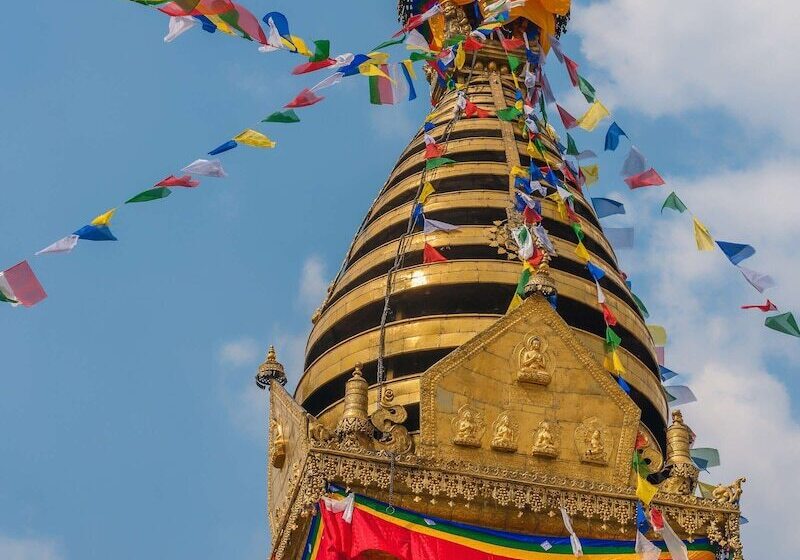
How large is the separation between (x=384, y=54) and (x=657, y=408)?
6.90 m

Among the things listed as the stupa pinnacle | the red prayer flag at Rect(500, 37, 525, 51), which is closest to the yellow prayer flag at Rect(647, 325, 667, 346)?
the stupa pinnacle

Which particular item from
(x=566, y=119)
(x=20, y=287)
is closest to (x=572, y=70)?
(x=566, y=119)

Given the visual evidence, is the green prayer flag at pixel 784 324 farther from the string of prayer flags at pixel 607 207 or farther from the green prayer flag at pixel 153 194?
the green prayer flag at pixel 153 194

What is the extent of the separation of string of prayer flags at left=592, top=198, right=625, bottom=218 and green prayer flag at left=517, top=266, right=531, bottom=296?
10.7ft

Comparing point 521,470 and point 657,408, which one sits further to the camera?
point 657,408

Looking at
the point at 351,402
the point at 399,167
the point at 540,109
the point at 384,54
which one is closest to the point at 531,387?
the point at 351,402

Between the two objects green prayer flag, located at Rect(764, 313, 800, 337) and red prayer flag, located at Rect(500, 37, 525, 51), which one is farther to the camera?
red prayer flag, located at Rect(500, 37, 525, 51)

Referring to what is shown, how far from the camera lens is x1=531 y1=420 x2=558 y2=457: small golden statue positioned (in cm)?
1927

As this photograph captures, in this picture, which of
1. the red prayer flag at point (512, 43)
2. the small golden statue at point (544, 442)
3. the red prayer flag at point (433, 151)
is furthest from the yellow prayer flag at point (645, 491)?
the red prayer flag at point (512, 43)

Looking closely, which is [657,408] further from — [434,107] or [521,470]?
[434,107]

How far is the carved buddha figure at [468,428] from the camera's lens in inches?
753

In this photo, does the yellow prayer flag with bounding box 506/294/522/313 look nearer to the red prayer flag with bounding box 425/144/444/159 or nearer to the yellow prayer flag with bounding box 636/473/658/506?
the yellow prayer flag with bounding box 636/473/658/506

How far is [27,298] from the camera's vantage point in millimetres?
18047

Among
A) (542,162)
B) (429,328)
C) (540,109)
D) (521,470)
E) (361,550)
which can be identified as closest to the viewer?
(361,550)
